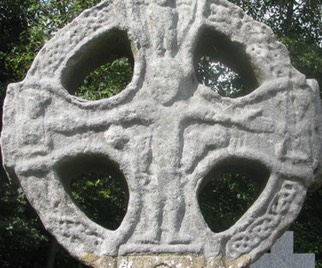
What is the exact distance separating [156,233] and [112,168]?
1.83ft

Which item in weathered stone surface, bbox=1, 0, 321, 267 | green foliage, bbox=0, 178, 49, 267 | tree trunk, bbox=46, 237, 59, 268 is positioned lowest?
tree trunk, bbox=46, 237, 59, 268

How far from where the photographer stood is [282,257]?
712cm

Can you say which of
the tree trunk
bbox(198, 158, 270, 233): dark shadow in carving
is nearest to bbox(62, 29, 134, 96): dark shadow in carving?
bbox(198, 158, 270, 233): dark shadow in carving

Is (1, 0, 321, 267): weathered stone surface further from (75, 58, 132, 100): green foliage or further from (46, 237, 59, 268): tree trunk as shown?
(46, 237, 59, 268): tree trunk

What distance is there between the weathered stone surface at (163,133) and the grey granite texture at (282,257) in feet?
7.80

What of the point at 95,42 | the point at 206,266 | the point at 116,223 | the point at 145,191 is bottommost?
the point at 116,223

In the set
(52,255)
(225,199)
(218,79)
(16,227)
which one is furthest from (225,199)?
(16,227)

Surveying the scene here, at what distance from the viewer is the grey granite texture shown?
7.09 metres

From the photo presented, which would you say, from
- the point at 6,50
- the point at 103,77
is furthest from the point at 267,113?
the point at 6,50

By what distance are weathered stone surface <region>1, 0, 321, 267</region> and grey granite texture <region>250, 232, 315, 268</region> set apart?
7.80 ft

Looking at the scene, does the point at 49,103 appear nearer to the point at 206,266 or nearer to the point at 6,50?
the point at 206,266

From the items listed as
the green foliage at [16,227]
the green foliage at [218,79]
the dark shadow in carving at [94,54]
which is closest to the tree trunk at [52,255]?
the green foliage at [16,227]

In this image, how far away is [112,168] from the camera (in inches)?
189

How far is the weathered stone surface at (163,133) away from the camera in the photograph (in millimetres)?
4453
